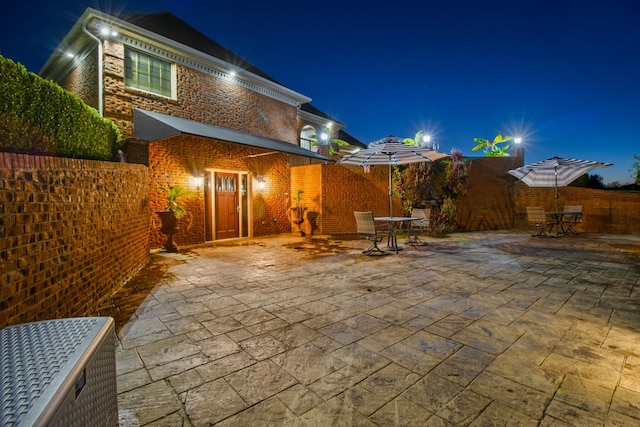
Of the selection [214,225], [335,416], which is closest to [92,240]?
[335,416]

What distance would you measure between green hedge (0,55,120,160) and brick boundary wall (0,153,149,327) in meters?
0.46

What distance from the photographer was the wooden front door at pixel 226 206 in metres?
9.43

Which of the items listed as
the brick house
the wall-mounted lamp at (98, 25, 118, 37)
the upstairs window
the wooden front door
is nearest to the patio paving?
the brick house

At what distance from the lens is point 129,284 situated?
451cm

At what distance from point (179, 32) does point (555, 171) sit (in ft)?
44.3

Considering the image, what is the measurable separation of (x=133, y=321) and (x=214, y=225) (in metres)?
6.38

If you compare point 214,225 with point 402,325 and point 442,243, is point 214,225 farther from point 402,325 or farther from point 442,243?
point 402,325

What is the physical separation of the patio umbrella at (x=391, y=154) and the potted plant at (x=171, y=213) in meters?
4.38

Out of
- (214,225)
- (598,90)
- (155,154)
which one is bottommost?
(214,225)

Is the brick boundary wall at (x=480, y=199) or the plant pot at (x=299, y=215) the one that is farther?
the brick boundary wall at (x=480, y=199)

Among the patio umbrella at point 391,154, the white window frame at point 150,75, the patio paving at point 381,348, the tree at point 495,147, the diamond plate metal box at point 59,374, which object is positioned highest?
the white window frame at point 150,75

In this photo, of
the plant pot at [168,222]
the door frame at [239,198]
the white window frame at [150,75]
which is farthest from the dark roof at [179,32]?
the plant pot at [168,222]

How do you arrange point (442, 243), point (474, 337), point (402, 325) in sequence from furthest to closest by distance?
point (442, 243)
point (402, 325)
point (474, 337)

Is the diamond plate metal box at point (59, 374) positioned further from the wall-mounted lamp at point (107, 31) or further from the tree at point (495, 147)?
the tree at point (495, 147)
